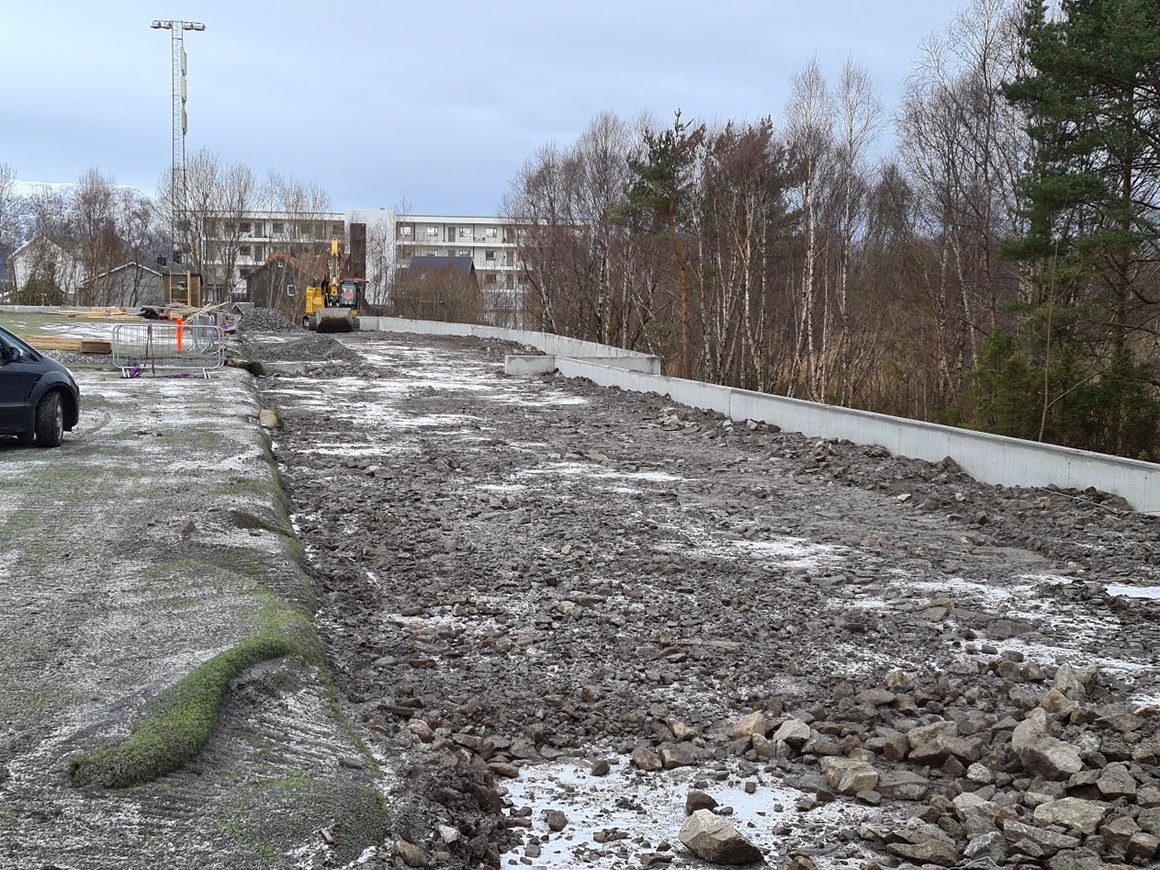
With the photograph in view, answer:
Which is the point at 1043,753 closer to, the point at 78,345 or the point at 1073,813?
the point at 1073,813

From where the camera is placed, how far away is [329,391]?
24.9 meters

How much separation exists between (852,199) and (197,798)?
29.2 m

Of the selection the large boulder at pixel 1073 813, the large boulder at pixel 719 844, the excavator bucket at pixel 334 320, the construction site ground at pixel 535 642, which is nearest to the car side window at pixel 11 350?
the construction site ground at pixel 535 642

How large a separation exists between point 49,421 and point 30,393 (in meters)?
0.41

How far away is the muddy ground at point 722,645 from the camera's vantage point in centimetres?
489

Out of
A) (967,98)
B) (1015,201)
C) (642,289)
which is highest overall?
(967,98)

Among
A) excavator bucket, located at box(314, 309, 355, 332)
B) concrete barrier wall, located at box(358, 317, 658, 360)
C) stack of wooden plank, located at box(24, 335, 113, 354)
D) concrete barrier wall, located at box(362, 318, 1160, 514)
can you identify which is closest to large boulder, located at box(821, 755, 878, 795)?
concrete barrier wall, located at box(362, 318, 1160, 514)

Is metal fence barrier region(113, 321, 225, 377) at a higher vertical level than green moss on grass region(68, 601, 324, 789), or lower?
higher

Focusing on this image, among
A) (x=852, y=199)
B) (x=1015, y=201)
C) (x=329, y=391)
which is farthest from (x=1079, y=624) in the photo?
(x=852, y=199)

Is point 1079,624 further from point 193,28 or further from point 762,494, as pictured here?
point 193,28

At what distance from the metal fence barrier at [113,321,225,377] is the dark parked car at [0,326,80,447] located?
10568 mm

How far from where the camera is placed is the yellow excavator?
4969 cm

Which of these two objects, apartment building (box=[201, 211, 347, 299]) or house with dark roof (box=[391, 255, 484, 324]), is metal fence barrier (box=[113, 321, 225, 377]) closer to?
house with dark roof (box=[391, 255, 484, 324])

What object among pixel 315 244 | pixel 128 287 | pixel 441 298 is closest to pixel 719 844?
pixel 441 298
